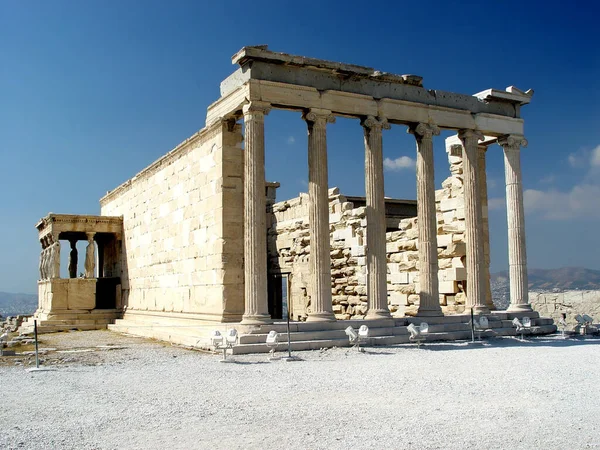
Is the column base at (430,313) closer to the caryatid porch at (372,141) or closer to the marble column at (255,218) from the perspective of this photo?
the caryatid porch at (372,141)

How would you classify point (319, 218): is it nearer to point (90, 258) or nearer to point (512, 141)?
point (512, 141)

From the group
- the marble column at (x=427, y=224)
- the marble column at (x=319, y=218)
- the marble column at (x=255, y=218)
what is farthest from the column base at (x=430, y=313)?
the marble column at (x=255, y=218)

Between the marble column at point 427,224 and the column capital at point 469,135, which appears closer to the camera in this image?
the marble column at point 427,224

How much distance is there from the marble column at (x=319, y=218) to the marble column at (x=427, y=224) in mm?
2985

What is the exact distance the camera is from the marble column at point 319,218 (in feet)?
56.3

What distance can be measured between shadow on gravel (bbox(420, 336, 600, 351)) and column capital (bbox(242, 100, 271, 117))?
22.0 ft

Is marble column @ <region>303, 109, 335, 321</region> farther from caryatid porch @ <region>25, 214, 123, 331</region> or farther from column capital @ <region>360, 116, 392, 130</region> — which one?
caryatid porch @ <region>25, 214, 123, 331</region>

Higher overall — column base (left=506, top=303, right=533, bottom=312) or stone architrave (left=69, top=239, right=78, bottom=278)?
stone architrave (left=69, top=239, right=78, bottom=278)

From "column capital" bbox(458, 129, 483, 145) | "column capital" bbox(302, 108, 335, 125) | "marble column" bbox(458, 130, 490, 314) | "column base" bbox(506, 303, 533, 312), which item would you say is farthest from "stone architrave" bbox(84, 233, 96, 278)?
"column base" bbox(506, 303, 533, 312)

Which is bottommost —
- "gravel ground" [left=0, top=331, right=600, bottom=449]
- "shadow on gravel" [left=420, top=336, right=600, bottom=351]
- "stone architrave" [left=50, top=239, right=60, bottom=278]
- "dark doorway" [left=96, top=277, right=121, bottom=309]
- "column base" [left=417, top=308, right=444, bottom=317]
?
"gravel ground" [left=0, top=331, right=600, bottom=449]

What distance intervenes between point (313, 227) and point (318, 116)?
276 centimetres

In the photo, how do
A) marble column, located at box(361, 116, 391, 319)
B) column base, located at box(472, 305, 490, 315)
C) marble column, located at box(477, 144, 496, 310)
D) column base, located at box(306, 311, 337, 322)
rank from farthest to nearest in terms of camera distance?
marble column, located at box(477, 144, 496, 310) → column base, located at box(472, 305, 490, 315) → marble column, located at box(361, 116, 391, 319) → column base, located at box(306, 311, 337, 322)

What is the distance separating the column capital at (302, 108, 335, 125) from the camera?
17422mm

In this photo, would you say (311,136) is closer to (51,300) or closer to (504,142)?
(504,142)
